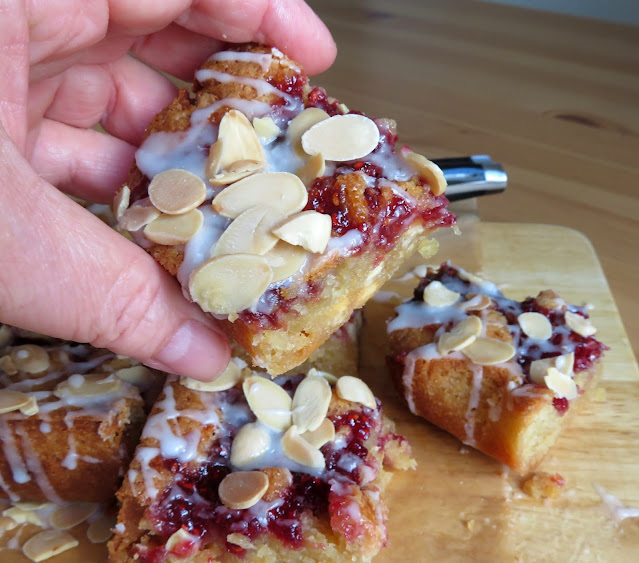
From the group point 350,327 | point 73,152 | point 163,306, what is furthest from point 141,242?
point 350,327

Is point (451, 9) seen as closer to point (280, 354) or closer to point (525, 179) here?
point (525, 179)

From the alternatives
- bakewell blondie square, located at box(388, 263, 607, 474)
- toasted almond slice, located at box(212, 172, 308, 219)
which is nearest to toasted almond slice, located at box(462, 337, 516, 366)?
bakewell blondie square, located at box(388, 263, 607, 474)

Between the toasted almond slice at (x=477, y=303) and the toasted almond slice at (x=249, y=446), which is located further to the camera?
the toasted almond slice at (x=477, y=303)

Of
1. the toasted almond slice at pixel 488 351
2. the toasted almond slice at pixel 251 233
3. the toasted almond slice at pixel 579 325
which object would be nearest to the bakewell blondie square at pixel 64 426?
the toasted almond slice at pixel 251 233

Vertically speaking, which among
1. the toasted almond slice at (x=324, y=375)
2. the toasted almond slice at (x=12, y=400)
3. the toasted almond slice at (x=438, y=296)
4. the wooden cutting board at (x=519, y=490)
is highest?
the toasted almond slice at (x=438, y=296)

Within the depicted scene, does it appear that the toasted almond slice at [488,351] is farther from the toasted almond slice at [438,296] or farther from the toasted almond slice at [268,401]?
the toasted almond slice at [268,401]

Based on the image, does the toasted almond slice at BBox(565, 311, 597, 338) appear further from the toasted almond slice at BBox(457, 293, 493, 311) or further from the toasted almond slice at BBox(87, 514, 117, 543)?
the toasted almond slice at BBox(87, 514, 117, 543)

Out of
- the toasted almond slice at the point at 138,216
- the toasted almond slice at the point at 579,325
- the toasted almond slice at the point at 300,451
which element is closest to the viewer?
the toasted almond slice at the point at 138,216
